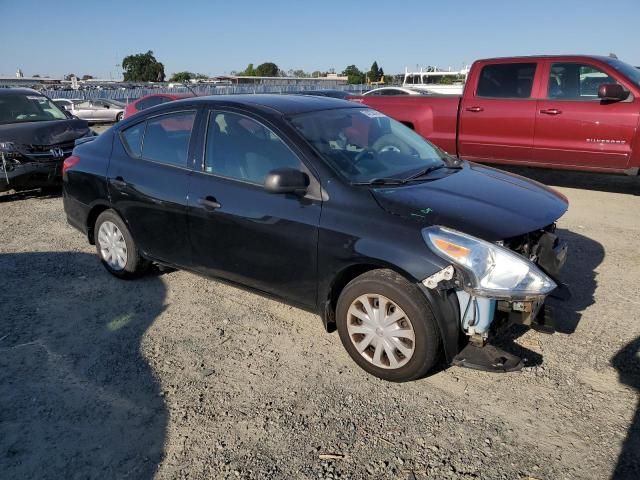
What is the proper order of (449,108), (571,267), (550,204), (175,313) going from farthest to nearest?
(449,108) → (571,267) → (175,313) → (550,204)

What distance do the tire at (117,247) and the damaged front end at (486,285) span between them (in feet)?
9.30

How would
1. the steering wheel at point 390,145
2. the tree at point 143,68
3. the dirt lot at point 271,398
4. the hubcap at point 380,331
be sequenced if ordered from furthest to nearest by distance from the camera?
1. the tree at point 143,68
2. the steering wheel at point 390,145
3. the hubcap at point 380,331
4. the dirt lot at point 271,398

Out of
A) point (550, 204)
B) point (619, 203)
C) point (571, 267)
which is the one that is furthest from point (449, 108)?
point (550, 204)

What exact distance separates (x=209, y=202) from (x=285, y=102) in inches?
38.5

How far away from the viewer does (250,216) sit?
11.8 ft

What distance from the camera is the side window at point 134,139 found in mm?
4488

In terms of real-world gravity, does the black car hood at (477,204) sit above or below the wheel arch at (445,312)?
above

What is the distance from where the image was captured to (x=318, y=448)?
268cm

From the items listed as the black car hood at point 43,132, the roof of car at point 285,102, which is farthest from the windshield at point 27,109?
the roof of car at point 285,102

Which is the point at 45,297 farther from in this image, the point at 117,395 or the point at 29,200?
the point at 29,200

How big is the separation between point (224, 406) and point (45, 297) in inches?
95.5

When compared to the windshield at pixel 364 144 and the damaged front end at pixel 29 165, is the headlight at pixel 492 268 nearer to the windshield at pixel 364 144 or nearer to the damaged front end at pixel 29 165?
the windshield at pixel 364 144

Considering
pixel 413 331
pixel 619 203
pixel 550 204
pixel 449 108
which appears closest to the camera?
pixel 413 331

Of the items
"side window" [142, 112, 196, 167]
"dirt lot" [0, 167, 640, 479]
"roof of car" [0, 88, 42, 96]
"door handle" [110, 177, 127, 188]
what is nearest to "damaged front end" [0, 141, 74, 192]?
"roof of car" [0, 88, 42, 96]
